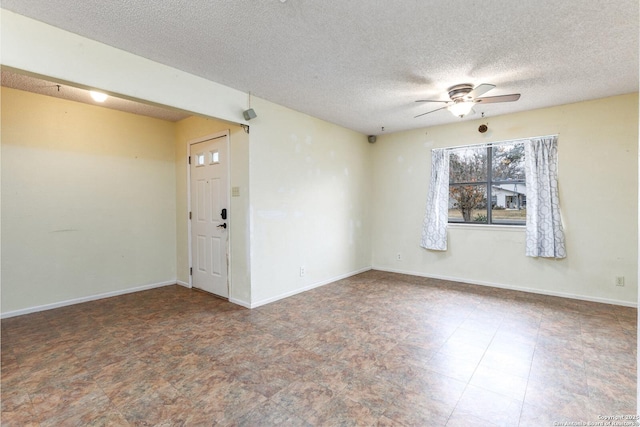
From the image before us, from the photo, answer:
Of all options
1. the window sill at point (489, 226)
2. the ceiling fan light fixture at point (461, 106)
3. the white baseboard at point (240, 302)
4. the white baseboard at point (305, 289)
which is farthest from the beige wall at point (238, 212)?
the window sill at point (489, 226)

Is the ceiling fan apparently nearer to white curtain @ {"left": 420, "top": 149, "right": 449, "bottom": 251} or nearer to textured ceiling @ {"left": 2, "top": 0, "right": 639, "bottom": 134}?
textured ceiling @ {"left": 2, "top": 0, "right": 639, "bottom": 134}

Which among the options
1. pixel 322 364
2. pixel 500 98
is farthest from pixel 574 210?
pixel 322 364

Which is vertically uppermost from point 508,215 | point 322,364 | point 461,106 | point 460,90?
point 460,90

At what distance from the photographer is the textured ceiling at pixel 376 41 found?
2.00 meters

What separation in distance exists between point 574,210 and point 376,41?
11.7 ft

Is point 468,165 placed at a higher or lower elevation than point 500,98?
lower

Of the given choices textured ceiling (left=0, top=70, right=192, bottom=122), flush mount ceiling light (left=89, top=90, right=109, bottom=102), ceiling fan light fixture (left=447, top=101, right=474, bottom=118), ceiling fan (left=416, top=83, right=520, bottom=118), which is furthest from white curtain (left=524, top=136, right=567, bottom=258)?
flush mount ceiling light (left=89, top=90, right=109, bottom=102)

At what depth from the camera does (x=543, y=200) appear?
4.06 metres

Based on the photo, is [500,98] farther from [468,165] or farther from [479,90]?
[468,165]

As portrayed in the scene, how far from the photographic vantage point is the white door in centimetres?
400

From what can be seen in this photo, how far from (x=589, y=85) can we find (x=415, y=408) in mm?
3872

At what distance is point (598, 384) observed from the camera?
207cm

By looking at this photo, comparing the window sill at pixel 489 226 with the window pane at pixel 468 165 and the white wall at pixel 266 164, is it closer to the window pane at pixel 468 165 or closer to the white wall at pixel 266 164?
the window pane at pixel 468 165

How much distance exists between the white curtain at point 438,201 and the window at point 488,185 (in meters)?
0.21
